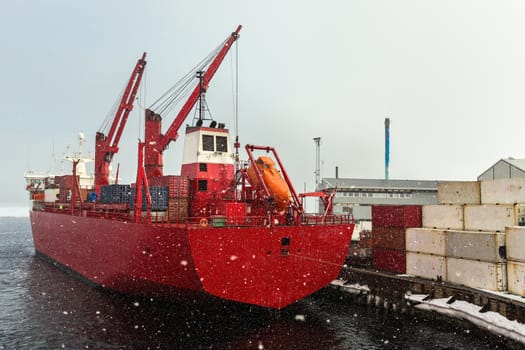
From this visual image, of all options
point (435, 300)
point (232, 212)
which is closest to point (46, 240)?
point (232, 212)

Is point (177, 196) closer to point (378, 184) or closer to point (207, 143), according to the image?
point (207, 143)

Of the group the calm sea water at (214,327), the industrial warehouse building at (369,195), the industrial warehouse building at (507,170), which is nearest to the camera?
the calm sea water at (214,327)

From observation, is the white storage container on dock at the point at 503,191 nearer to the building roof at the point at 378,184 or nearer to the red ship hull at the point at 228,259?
the red ship hull at the point at 228,259

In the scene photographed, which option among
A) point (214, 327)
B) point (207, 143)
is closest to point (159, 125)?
point (207, 143)

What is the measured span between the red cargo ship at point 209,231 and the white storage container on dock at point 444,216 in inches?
214

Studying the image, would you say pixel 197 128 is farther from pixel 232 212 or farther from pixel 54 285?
pixel 54 285

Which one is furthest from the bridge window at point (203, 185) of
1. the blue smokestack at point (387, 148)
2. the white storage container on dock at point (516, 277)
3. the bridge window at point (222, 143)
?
the blue smokestack at point (387, 148)

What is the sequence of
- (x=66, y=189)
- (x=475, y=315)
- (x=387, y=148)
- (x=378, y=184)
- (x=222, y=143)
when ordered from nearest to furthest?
(x=475, y=315)
(x=222, y=143)
(x=66, y=189)
(x=378, y=184)
(x=387, y=148)

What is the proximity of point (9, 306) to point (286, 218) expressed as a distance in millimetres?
17210

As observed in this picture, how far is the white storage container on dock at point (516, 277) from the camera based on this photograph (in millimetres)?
18594

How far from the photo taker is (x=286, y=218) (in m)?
20.4

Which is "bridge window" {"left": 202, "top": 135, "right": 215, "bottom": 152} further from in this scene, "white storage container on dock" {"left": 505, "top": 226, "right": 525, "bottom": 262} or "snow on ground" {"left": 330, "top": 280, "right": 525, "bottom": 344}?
"white storage container on dock" {"left": 505, "top": 226, "right": 525, "bottom": 262}

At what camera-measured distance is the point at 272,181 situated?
2108 centimetres

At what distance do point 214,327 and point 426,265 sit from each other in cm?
1279
